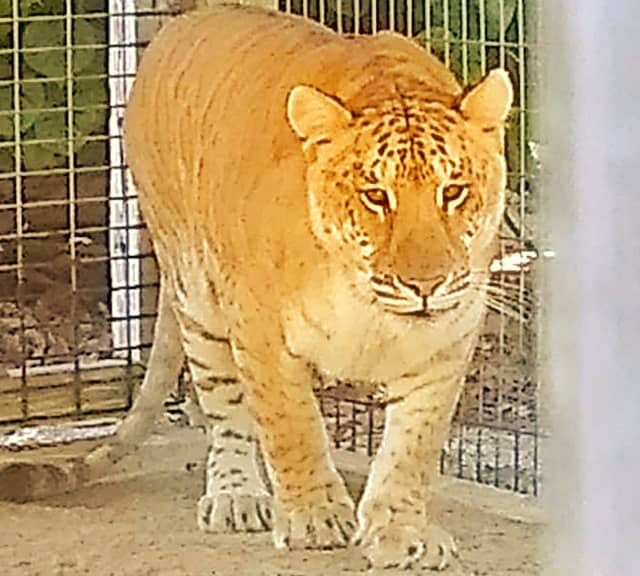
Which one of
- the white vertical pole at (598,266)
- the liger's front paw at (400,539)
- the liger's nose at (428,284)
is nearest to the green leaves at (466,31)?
the liger's nose at (428,284)

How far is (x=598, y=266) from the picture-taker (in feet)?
0.61

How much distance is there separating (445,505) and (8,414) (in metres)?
0.43

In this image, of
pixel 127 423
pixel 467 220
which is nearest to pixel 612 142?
pixel 467 220

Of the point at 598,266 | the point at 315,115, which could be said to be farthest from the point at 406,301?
the point at 598,266

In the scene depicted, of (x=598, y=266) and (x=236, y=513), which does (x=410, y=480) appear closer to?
(x=236, y=513)

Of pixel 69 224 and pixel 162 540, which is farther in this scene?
pixel 69 224

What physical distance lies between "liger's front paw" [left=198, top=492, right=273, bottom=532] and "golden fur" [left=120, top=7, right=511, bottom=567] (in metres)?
0.01

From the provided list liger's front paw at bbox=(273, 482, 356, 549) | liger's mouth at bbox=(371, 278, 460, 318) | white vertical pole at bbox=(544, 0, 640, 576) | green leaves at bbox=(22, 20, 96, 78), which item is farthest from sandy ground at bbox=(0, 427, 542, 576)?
white vertical pole at bbox=(544, 0, 640, 576)

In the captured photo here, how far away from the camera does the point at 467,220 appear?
1021mm

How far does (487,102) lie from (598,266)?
2.87 feet

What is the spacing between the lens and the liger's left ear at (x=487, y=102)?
1034 mm

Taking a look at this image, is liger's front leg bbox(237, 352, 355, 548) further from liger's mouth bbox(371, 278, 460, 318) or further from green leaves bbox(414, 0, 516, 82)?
green leaves bbox(414, 0, 516, 82)

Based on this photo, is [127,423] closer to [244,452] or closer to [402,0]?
[244,452]

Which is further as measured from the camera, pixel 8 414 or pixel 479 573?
pixel 8 414
